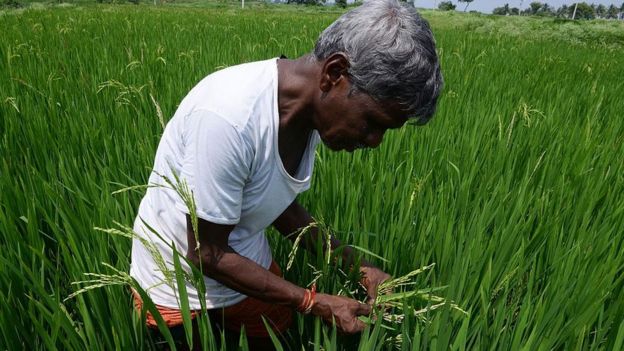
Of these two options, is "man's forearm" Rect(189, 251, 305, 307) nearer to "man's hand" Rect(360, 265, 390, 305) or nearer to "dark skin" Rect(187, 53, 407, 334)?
"dark skin" Rect(187, 53, 407, 334)

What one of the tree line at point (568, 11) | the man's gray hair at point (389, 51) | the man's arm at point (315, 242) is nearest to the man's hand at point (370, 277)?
the man's arm at point (315, 242)

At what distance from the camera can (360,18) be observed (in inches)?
28.6

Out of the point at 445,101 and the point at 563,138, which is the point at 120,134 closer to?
the point at 445,101

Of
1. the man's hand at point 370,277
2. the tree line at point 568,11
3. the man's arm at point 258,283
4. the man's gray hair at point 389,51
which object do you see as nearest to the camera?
the man's gray hair at point 389,51

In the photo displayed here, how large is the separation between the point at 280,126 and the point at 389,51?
0.87ft

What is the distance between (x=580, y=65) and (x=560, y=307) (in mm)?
4736

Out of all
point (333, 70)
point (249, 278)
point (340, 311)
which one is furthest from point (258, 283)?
point (333, 70)

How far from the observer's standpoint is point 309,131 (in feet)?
3.04

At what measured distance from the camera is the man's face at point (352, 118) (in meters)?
0.77

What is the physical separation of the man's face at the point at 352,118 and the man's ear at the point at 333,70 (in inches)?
0.4

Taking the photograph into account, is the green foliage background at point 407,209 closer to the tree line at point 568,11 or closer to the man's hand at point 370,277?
the man's hand at point 370,277

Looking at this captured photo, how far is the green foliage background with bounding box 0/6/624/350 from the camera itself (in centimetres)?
86

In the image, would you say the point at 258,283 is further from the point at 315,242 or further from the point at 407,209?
the point at 407,209

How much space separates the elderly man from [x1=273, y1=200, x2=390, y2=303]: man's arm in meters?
0.13
